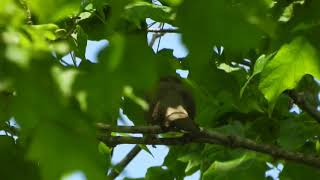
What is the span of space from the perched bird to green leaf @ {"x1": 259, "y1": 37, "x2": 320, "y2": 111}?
27cm

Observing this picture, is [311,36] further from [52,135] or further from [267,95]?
[52,135]

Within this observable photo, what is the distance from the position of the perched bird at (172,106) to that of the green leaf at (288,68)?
27 cm

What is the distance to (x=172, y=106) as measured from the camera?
8.37ft

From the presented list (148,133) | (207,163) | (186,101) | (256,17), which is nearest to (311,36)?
(186,101)

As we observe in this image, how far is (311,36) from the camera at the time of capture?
254 centimetres

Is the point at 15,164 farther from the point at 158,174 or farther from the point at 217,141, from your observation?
the point at 158,174

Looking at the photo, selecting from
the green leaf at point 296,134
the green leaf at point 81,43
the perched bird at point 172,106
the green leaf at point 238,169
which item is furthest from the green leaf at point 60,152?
the green leaf at point 296,134

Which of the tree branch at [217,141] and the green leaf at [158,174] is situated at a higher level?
the tree branch at [217,141]

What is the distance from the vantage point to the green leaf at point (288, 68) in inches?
102

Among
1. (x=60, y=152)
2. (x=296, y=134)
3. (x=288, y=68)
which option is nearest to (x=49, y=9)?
(x=60, y=152)

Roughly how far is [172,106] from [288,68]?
0.43m

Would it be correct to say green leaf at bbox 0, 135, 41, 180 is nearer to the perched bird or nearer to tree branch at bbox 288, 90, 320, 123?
the perched bird

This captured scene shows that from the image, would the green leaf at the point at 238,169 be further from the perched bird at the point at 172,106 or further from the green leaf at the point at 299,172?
the perched bird at the point at 172,106

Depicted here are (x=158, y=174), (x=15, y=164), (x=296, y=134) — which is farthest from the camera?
(x=158, y=174)
